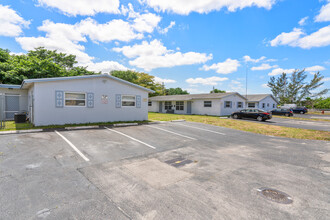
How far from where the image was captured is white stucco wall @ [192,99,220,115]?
2458 centimetres

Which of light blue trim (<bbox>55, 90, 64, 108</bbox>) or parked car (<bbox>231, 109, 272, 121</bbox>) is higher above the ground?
light blue trim (<bbox>55, 90, 64, 108</bbox>)

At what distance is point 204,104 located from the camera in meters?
26.4

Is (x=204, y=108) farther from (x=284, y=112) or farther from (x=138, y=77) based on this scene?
(x=138, y=77)

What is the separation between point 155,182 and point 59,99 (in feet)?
34.7

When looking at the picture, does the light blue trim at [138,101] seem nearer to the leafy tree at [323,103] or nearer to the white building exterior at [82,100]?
the white building exterior at [82,100]

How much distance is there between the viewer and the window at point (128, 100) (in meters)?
14.1

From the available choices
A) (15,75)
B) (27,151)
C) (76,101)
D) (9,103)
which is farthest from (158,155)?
(15,75)

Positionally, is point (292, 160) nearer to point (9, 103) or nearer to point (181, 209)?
point (181, 209)

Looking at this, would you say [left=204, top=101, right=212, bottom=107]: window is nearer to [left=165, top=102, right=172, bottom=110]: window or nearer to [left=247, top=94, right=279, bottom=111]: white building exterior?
[left=165, top=102, right=172, bottom=110]: window

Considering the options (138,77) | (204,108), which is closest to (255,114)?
(204,108)

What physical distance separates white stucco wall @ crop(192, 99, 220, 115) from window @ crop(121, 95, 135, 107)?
48.5 feet

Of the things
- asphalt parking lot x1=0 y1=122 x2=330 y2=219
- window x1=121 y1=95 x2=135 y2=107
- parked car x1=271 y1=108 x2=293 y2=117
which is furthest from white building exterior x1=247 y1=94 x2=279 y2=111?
asphalt parking lot x1=0 y1=122 x2=330 y2=219

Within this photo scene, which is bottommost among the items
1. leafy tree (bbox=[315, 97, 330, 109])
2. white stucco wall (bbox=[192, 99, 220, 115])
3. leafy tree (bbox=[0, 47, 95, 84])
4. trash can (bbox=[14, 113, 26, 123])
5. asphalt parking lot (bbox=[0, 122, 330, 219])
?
asphalt parking lot (bbox=[0, 122, 330, 219])

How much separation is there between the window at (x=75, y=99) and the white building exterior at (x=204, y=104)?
18.4 metres
